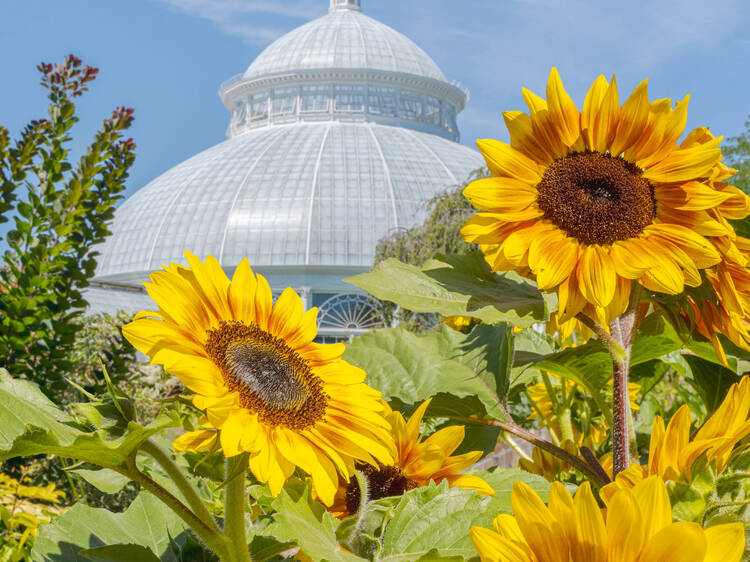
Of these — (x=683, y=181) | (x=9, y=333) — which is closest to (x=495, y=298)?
(x=683, y=181)

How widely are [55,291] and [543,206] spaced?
3.58m

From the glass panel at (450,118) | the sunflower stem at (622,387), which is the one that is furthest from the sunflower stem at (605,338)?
the glass panel at (450,118)

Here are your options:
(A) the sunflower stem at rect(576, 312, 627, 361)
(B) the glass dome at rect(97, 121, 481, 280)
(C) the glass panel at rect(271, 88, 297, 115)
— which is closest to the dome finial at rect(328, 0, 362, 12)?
(C) the glass panel at rect(271, 88, 297, 115)

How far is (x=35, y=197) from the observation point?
3.86 metres

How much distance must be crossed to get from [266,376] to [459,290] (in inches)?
12.8

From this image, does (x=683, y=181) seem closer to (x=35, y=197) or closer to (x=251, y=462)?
(x=251, y=462)

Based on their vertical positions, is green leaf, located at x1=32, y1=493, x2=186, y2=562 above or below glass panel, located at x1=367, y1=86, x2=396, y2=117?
below

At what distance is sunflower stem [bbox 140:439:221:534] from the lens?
0.60 metres

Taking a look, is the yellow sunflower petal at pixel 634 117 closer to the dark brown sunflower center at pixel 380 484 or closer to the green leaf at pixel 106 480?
the dark brown sunflower center at pixel 380 484

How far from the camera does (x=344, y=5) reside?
162ft

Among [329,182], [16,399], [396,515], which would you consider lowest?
[396,515]

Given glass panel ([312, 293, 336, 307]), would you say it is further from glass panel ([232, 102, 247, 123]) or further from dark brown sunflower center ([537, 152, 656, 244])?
dark brown sunflower center ([537, 152, 656, 244])

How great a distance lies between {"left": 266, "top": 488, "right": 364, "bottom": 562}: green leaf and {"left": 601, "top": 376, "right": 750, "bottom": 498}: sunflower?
24 cm

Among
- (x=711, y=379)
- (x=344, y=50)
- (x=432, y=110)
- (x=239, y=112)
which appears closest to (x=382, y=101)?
(x=432, y=110)
